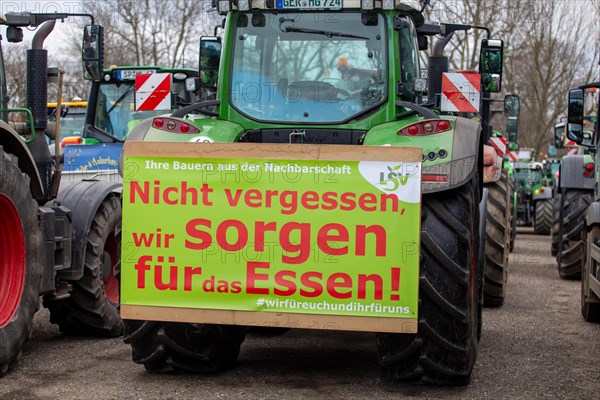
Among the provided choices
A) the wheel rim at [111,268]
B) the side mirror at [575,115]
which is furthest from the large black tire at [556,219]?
the wheel rim at [111,268]

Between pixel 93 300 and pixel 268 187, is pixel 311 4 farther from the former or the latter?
pixel 93 300

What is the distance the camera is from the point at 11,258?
6.70m

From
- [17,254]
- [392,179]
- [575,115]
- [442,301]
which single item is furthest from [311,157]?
[575,115]

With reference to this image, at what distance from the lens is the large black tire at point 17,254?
21.3 ft

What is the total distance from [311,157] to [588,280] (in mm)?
4133

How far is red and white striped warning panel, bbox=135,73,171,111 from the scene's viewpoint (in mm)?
7980

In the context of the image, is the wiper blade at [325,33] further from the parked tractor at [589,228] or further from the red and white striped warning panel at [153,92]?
the parked tractor at [589,228]

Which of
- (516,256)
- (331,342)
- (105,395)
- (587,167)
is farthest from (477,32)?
(105,395)

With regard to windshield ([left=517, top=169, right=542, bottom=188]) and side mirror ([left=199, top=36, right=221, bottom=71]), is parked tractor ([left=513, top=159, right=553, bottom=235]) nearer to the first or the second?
windshield ([left=517, top=169, right=542, bottom=188])

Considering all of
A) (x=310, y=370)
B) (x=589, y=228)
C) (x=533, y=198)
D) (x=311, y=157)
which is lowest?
(x=533, y=198)

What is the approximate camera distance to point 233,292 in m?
5.80

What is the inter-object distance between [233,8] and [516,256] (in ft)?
39.0

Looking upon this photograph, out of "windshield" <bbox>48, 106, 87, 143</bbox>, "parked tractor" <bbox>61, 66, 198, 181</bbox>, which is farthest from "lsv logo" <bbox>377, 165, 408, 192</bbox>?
"windshield" <bbox>48, 106, 87, 143</bbox>

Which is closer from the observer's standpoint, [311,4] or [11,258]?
[11,258]
